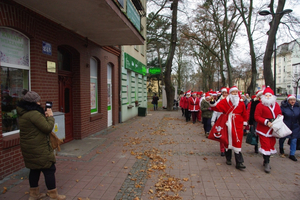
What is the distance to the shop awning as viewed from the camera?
4.98 metres

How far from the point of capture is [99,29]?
704 cm

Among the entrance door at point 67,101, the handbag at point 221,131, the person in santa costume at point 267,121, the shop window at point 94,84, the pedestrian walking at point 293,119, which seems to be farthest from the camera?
the shop window at point 94,84

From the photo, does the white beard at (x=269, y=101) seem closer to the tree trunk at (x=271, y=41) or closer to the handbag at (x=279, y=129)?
the handbag at (x=279, y=129)

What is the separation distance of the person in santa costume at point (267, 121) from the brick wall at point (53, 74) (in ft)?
17.3

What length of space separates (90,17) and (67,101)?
293 centimetres

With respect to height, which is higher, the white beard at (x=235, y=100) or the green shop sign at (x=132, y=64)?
the green shop sign at (x=132, y=64)

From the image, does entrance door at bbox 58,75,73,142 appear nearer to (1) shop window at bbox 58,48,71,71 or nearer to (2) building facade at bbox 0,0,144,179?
(2) building facade at bbox 0,0,144,179

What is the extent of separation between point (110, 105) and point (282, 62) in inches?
3234

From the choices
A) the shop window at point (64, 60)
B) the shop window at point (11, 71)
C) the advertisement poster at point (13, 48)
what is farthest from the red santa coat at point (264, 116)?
the shop window at point (64, 60)

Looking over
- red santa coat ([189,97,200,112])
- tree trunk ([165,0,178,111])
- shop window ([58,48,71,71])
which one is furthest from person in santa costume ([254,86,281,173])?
tree trunk ([165,0,178,111])

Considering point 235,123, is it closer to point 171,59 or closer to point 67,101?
point 67,101

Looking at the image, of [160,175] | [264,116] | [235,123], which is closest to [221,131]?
[235,123]

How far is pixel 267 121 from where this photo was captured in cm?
475

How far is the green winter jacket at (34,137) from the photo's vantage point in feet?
10.1
